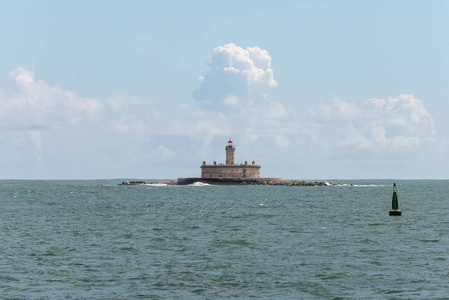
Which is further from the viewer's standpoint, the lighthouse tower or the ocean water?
the lighthouse tower

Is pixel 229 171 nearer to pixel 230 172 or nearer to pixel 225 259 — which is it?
pixel 230 172

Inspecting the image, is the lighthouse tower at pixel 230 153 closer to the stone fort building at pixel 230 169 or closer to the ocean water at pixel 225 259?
A: the stone fort building at pixel 230 169

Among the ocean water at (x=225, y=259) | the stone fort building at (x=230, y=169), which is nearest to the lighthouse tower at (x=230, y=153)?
the stone fort building at (x=230, y=169)

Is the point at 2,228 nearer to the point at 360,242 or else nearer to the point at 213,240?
the point at 213,240

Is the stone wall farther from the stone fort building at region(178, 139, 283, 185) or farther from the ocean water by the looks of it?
the ocean water

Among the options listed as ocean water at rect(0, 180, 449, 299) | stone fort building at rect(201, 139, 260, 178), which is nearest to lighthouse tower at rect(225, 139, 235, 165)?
stone fort building at rect(201, 139, 260, 178)

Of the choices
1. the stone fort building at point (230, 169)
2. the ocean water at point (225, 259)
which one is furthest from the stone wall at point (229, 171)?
the ocean water at point (225, 259)

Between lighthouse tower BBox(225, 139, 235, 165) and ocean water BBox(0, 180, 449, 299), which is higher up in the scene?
lighthouse tower BBox(225, 139, 235, 165)

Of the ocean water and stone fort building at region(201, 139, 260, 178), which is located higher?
stone fort building at region(201, 139, 260, 178)

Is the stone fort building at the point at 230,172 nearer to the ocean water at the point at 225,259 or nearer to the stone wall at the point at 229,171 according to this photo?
the stone wall at the point at 229,171

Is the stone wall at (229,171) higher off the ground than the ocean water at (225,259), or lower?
higher

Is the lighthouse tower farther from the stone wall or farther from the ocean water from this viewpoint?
the ocean water

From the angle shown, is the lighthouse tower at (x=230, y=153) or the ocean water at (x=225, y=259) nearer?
the ocean water at (x=225, y=259)

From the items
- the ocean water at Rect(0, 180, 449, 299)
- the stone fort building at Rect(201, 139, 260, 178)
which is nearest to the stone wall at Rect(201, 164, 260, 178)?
the stone fort building at Rect(201, 139, 260, 178)
